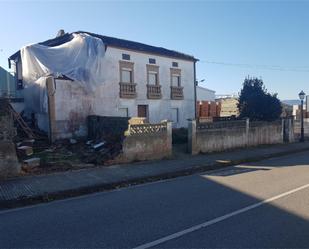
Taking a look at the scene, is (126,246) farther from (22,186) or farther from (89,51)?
(89,51)

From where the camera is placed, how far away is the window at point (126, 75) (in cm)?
2482

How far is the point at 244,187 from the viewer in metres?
9.62

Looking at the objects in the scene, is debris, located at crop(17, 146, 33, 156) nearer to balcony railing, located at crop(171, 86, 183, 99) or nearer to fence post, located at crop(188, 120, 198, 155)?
fence post, located at crop(188, 120, 198, 155)

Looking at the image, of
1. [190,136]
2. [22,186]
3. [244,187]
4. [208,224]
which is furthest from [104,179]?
[190,136]

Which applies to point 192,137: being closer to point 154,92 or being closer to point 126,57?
point 126,57

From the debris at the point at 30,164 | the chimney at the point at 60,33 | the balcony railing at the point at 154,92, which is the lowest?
the debris at the point at 30,164

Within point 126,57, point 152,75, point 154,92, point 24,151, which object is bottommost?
point 24,151

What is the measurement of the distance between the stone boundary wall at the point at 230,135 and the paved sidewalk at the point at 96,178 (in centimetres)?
105

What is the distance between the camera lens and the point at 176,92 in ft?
94.4

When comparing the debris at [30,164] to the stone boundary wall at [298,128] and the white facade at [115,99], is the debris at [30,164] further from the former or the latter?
the stone boundary wall at [298,128]

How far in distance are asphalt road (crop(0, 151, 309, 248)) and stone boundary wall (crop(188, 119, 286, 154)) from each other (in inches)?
264

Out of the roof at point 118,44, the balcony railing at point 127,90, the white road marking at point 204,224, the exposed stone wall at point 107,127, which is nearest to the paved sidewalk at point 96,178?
the exposed stone wall at point 107,127

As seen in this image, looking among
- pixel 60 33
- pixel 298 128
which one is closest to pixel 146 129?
pixel 60 33

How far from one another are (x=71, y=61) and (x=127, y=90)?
497cm
